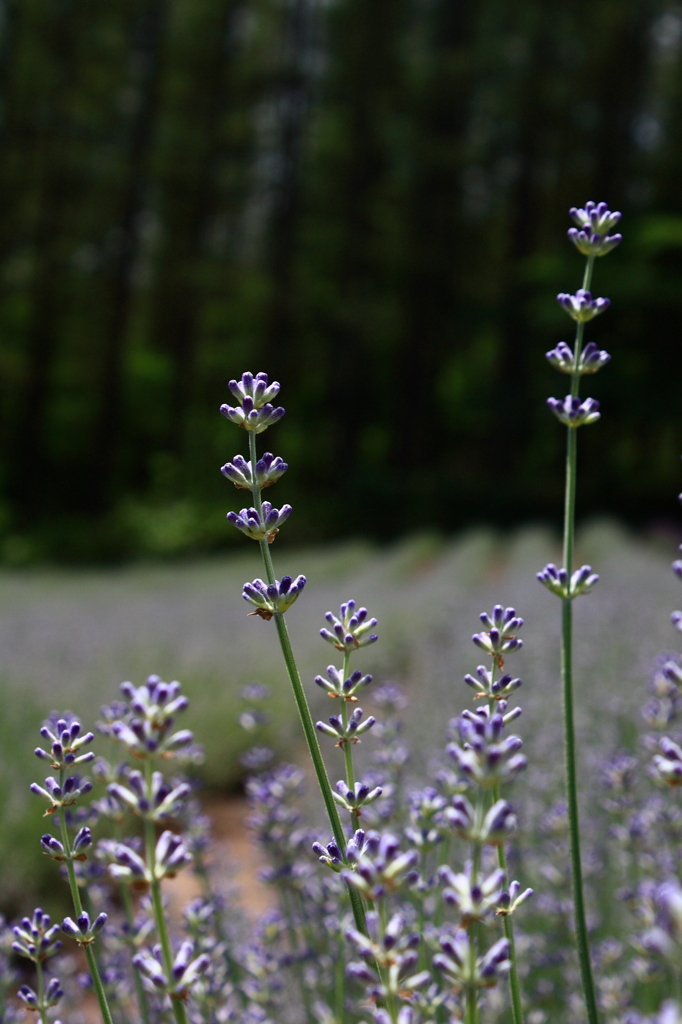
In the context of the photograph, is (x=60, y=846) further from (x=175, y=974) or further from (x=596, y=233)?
(x=596, y=233)

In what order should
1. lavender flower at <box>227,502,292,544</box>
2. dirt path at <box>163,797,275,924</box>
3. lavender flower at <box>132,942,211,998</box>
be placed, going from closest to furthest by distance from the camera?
1. lavender flower at <box>132,942,211,998</box>
2. lavender flower at <box>227,502,292,544</box>
3. dirt path at <box>163,797,275,924</box>

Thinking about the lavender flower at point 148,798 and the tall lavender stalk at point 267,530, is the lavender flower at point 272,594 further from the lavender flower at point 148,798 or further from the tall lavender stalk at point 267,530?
the lavender flower at point 148,798

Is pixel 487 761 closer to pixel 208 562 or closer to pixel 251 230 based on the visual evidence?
pixel 208 562

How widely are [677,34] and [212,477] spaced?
1691cm

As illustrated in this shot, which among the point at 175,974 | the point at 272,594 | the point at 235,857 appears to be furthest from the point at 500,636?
the point at 235,857

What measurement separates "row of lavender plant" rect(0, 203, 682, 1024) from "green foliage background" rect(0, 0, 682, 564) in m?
16.0

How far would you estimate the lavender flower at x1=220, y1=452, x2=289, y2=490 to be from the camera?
1.06 meters

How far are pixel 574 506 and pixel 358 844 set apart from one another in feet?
1.67

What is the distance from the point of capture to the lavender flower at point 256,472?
1.06 m

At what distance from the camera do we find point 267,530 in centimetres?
104

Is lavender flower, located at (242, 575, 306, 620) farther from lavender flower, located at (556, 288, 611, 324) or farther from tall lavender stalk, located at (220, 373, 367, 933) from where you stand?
lavender flower, located at (556, 288, 611, 324)

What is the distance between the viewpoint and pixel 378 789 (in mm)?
982

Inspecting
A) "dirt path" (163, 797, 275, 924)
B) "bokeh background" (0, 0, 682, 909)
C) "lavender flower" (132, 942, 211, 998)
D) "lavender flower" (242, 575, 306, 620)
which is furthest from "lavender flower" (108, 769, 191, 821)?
"bokeh background" (0, 0, 682, 909)

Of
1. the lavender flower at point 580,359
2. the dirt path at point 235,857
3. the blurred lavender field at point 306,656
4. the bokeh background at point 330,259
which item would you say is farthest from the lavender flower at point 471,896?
the bokeh background at point 330,259
